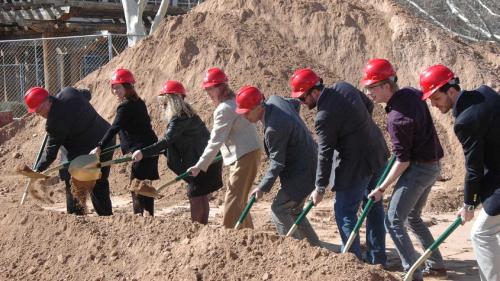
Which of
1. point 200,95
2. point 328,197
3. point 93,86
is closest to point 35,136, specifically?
point 93,86

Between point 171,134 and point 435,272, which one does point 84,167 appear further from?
point 435,272

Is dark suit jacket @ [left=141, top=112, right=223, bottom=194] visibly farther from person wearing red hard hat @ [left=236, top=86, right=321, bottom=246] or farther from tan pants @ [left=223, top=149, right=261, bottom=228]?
person wearing red hard hat @ [left=236, top=86, right=321, bottom=246]

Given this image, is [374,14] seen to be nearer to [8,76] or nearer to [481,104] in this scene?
[481,104]

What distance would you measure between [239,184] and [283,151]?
26.9 inches

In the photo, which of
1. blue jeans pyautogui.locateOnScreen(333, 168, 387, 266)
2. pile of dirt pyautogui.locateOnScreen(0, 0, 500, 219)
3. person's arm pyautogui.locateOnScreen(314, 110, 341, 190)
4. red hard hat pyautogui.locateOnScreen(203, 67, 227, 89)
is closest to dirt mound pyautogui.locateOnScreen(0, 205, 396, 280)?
person's arm pyautogui.locateOnScreen(314, 110, 341, 190)

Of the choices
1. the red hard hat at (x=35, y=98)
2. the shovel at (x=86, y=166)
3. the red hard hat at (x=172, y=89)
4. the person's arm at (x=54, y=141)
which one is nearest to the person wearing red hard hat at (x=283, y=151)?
the red hard hat at (x=172, y=89)

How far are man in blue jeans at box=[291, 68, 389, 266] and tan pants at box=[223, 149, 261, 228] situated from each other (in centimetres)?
82

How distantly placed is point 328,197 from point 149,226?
529cm

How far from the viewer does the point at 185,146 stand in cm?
721

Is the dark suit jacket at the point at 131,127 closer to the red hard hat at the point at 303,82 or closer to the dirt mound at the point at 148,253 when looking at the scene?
the dirt mound at the point at 148,253

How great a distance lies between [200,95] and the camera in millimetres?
12750

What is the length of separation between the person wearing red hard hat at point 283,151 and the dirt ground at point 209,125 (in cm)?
81

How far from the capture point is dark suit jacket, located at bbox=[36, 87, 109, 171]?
7.48 metres

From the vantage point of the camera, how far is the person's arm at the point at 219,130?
255 inches
